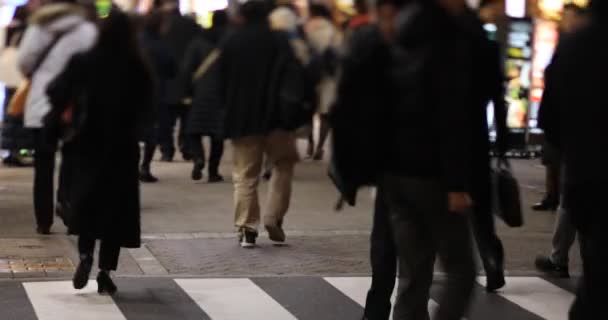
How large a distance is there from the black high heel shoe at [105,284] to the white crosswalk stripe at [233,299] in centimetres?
49

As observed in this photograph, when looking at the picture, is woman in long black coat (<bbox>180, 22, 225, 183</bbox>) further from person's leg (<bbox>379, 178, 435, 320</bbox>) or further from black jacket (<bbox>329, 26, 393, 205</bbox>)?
black jacket (<bbox>329, 26, 393, 205</bbox>)

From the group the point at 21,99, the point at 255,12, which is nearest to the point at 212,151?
the point at 255,12

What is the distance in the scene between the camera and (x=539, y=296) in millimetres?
8781

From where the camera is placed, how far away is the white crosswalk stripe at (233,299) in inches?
317

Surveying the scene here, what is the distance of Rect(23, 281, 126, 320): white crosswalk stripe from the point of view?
786 centimetres

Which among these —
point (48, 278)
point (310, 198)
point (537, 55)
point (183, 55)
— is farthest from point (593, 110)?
point (537, 55)

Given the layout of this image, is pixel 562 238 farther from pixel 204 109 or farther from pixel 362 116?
pixel 204 109

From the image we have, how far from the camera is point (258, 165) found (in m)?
10.5

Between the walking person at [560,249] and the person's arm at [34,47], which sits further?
the person's arm at [34,47]

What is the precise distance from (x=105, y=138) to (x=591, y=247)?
11.0ft

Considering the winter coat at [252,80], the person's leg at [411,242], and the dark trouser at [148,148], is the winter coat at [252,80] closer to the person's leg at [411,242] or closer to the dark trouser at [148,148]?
the person's leg at [411,242]

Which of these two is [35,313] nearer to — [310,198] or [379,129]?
[379,129]

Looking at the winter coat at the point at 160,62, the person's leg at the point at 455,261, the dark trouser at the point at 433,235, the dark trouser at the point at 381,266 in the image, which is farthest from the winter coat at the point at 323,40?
the person's leg at the point at 455,261

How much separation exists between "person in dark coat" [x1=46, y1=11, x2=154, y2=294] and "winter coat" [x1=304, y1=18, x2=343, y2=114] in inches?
280
